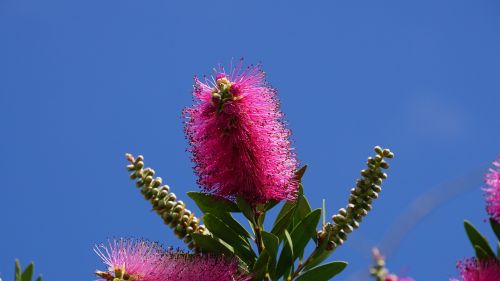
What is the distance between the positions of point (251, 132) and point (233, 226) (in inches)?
15.8

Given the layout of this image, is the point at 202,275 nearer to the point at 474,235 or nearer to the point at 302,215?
the point at 302,215

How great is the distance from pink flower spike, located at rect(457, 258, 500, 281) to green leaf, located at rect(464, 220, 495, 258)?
0.06 m

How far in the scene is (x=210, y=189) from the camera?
3.21 metres

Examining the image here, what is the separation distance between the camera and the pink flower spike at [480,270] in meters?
2.59

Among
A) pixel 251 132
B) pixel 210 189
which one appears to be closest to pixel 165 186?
pixel 210 189

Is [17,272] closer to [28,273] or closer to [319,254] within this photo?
[28,273]

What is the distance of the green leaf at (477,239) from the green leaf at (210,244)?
0.90 meters

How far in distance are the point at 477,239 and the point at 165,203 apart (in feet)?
3.90

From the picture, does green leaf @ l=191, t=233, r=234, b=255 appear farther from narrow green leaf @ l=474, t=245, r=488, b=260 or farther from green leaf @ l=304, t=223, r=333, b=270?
narrow green leaf @ l=474, t=245, r=488, b=260

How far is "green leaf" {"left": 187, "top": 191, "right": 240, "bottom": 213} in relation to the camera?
3.28 meters

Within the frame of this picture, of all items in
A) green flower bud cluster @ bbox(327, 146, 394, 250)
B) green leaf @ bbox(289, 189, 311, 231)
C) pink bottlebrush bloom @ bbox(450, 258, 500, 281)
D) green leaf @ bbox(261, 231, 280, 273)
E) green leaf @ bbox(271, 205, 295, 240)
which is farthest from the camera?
green leaf @ bbox(289, 189, 311, 231)

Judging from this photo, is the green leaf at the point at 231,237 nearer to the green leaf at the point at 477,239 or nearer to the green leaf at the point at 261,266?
the green leaf at the point at 261,266

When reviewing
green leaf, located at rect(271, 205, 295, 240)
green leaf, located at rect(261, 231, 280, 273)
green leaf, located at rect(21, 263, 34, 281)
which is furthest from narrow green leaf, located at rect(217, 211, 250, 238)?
green leaf, located at rect(21, 263, 34, 281)

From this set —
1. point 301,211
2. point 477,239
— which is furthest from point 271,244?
point 477,239
